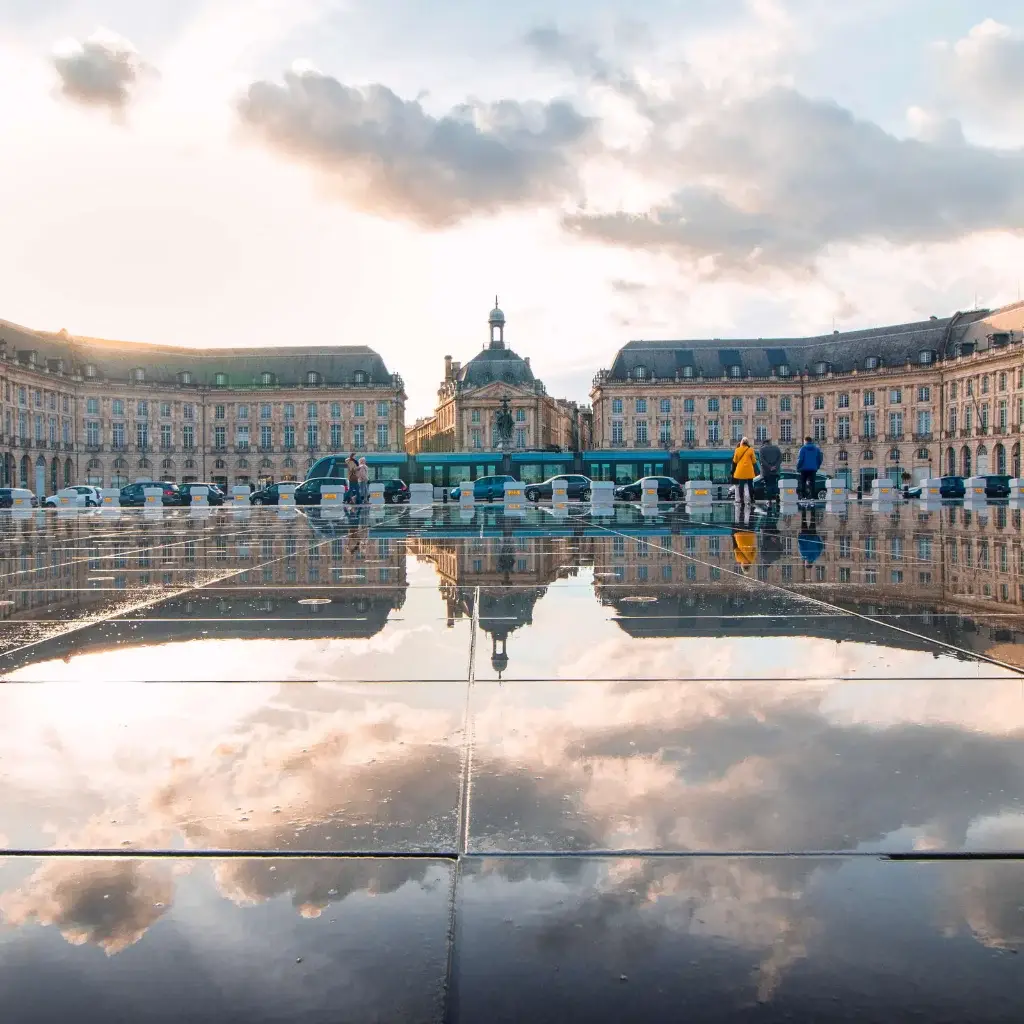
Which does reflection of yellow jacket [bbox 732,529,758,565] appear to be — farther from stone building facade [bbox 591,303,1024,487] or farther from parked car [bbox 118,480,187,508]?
stone building facade [bbox 591,303,1024,487]

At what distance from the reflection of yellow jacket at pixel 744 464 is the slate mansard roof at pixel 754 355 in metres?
77.6

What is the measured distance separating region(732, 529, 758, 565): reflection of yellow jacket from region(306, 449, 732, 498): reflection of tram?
4100 centimetres

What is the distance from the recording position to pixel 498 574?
837 centimetres

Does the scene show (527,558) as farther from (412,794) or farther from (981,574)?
(412,794)

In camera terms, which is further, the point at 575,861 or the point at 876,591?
the point at 876,591

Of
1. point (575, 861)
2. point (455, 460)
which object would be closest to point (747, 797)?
point (575, 861)

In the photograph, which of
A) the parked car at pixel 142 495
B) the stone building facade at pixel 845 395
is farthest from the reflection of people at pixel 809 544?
the stone building facade at pixel 845 395

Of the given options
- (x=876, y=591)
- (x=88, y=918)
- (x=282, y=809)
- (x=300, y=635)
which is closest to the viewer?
(x=88, y=918)

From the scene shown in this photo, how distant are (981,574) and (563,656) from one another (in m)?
5.36

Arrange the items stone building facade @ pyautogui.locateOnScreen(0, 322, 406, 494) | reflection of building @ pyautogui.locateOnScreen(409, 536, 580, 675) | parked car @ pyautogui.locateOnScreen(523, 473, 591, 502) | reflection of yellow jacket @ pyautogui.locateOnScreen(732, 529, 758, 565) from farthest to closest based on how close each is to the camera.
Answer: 1. stone building facade @ pyautogui.locateOnScreen(0, 322, 406, 494)
2. parked car @ pyautogui.locateOnScreen(523, 473, 591, 502)
3. reflection of yellow jacket @ pyautogui.locateOnScreen(732, 529, 758, 565)
4. reflection of building @ pyautogui.locateOnScreen(409, 536, 580, 675)

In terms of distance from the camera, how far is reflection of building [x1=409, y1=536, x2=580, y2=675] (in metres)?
5.54

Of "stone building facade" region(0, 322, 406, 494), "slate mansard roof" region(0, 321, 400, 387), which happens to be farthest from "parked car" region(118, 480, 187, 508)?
"slate mansard roof" region(0, 321, 400, 387)

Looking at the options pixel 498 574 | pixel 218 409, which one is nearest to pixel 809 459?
pixel 498 574

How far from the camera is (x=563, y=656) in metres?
4.40
